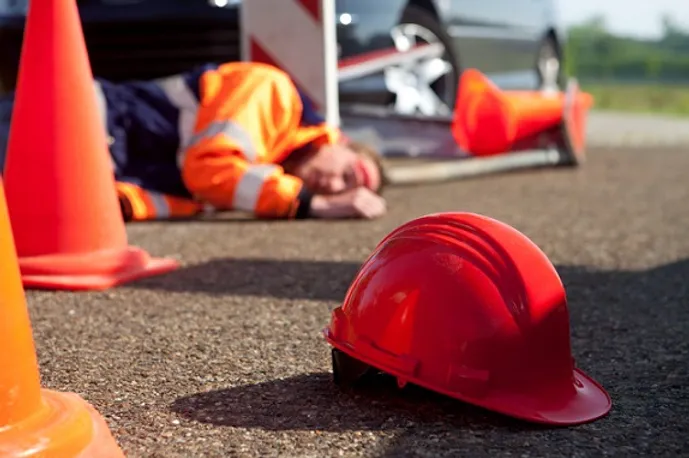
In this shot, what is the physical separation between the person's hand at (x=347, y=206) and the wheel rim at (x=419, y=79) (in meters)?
2.78

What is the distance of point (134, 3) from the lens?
623cm

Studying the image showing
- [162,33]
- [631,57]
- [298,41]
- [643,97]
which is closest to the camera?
[298,41]

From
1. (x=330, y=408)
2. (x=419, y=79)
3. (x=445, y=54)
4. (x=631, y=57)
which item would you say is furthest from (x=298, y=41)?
(x=631, y=57)

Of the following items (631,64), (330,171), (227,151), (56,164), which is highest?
(56,164)

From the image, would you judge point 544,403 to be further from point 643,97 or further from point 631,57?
point 631,57

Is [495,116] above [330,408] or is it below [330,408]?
above

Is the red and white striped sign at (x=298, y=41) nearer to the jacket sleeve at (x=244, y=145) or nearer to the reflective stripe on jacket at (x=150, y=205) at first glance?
the jacket sleeve at (x=244, y=145)


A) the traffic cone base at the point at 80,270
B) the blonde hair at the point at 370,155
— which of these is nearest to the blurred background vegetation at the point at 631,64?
the blonde hair at the point at 370,155

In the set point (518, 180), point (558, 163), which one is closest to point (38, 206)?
point (518, 180)

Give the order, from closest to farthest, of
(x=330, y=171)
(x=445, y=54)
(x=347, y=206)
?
1. (x=347, y=206)
2. (x=330, y=171)
3. (x=445, y=54)

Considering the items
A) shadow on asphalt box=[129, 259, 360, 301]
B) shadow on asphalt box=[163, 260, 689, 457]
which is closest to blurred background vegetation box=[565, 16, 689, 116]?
shadow on asphalt box=[129, 259, 360, 301]

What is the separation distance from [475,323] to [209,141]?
2.73m

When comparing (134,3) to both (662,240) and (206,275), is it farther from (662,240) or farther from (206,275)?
(662,240)

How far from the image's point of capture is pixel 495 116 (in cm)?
753
